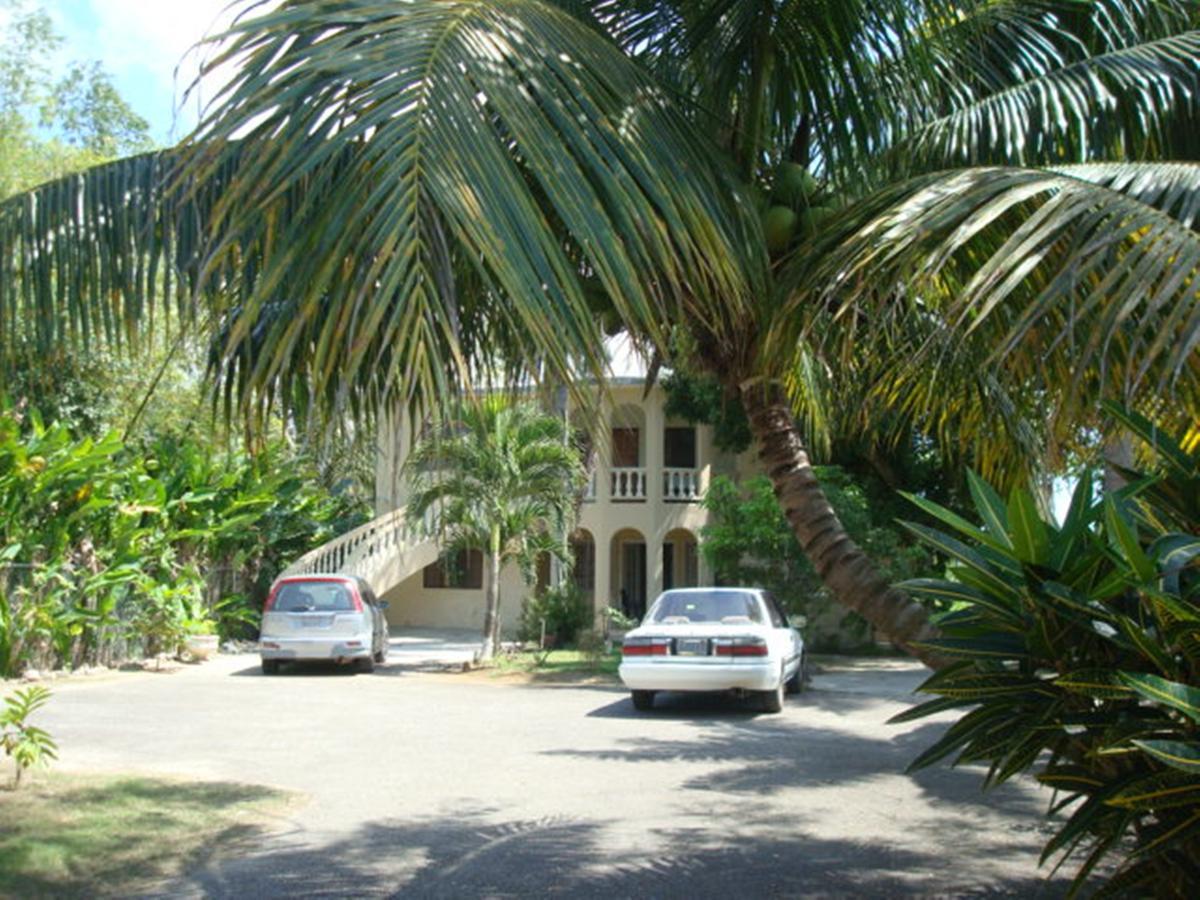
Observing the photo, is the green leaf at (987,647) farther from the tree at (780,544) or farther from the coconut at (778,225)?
the tree at (780,544)

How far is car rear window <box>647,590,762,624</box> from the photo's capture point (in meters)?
15.1

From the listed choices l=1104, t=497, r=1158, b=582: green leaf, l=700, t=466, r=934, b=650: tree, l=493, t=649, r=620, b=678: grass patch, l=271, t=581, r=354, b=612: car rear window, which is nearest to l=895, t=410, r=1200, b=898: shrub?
l=1104, t=497, r=1158, b=582: green leaf

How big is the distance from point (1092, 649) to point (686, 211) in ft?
7.24

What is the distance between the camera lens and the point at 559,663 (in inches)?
817

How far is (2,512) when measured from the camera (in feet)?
55.6

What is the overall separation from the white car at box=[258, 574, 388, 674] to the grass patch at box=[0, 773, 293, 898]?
9.53 meters

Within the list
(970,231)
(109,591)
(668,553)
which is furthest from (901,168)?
(668,553)

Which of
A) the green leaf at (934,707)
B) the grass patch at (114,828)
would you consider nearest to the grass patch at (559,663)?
the grass patch at (114,828)

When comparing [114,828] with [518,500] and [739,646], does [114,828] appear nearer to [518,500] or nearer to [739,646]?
[739,646]

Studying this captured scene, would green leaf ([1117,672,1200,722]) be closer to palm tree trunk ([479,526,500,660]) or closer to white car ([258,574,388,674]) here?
white car ([258,574,388,674])

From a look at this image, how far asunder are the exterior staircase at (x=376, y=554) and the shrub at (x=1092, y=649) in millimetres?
21163

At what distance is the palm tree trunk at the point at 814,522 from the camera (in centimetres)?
568

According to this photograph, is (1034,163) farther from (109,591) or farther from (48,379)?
(109,591)

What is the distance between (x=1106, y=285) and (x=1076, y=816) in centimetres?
214
